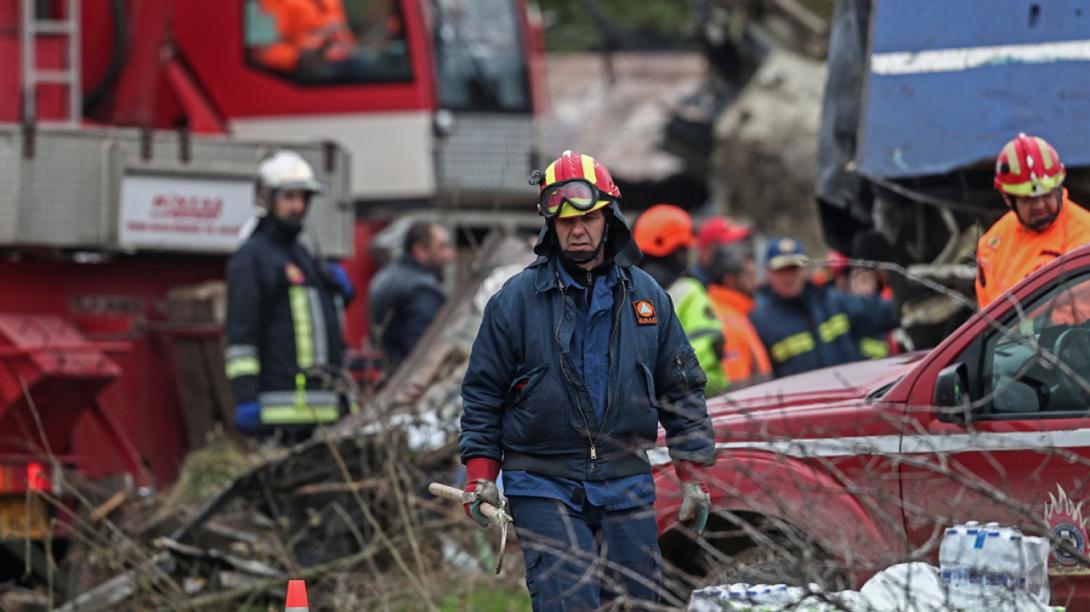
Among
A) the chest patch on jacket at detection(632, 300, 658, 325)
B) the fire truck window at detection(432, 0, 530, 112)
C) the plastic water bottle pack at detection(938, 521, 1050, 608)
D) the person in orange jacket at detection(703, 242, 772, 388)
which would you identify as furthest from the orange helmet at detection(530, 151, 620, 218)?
the fire truck window at detection(432, 0, 530, 112)

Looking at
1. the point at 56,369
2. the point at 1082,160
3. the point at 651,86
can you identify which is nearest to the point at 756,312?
the point at 1082,160

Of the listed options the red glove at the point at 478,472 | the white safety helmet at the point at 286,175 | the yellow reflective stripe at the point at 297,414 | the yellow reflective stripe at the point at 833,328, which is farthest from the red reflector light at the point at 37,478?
the yellow reflective stripe at the point at 833,328

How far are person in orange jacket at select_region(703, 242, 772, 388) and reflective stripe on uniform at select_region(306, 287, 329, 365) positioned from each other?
188cm

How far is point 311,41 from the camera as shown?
14.3m

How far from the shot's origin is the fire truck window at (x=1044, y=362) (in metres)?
6.25

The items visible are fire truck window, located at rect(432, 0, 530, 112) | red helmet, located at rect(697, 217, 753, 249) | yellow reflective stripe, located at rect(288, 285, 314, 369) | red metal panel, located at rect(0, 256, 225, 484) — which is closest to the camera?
yellow reflective stripe, located at rect(288, 285, 314, 369)

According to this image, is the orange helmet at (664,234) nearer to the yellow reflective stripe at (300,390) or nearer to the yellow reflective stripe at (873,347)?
the yellow reflective stripe at (300,390)

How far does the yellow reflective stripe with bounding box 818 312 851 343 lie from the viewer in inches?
436

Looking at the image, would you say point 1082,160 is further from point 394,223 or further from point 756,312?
point 394,223

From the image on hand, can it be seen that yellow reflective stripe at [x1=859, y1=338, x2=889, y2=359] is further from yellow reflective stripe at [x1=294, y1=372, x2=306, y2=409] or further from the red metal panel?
the red metal panel

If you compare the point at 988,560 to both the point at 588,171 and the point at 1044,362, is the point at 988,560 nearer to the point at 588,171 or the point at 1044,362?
the point at 1044,362

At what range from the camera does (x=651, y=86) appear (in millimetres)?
28359

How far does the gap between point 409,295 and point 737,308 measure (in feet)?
5.88

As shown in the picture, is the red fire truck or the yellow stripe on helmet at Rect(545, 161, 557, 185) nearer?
the yellow stripe on helmet at Rect(545, 161, 557, 185)
